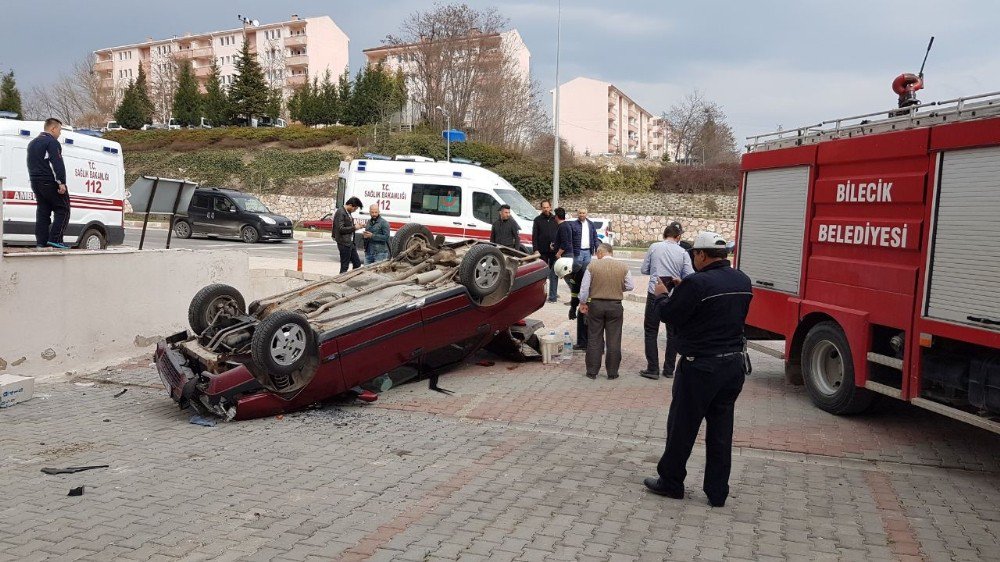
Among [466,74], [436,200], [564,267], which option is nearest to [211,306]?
[564,267]

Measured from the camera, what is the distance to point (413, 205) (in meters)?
18.9

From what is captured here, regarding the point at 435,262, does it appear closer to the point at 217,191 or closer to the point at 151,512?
the point at 151,512

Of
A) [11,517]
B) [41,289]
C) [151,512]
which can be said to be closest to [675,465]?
[151,512]

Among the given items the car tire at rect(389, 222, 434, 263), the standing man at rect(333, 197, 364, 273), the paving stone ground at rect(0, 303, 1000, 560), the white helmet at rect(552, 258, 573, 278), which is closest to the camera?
the paving stone ground at rect(0, 303, 1000, 560)

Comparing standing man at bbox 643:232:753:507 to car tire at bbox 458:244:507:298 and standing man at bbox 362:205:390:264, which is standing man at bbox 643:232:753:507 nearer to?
car tire at bbox 458:244:507:298

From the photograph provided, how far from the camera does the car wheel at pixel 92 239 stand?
15.0 metres

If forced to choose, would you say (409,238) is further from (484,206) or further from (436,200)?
(436,200)

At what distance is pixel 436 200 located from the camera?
61.1 feet

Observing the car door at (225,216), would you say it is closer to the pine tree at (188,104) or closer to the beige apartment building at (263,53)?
the pine tree at (188,104)

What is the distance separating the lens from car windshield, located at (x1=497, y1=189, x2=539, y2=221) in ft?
59.6

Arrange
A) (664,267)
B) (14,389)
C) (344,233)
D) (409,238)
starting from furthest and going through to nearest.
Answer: (344,233) → (409,238) → (664,267) → (14,389)

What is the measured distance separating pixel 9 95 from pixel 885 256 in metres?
61.3

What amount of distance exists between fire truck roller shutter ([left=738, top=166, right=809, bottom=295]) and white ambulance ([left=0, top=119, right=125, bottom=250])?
1165 cm

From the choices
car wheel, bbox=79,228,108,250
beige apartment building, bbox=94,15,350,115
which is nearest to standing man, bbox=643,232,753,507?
car wheel, bbox=79,228,108,250
